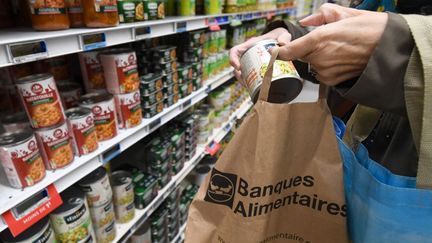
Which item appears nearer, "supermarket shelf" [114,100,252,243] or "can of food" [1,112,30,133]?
"can of food" [1,112,30,133]

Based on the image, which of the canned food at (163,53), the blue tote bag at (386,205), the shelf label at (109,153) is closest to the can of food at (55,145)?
the shelf label at (109,153)

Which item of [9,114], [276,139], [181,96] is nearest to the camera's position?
[276,139]

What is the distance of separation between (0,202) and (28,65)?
512mm

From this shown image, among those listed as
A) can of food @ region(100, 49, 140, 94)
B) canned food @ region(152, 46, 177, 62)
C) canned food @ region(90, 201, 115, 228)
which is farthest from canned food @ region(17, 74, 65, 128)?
canned food @ region(152, 46, 177, 62)

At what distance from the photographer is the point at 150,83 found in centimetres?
133

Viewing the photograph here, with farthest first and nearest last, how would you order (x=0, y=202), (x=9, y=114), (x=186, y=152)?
Result: (x=186, y=152)
(x=9, y=114)
(x=0, y=202)

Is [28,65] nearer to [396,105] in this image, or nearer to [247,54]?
Result: [247,54]

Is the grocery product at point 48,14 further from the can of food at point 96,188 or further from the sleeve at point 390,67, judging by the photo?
the sleeve at point 390,67

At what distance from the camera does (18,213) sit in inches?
31.1

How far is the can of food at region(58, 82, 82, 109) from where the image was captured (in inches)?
44.2

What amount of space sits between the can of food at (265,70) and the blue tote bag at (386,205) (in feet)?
0.76

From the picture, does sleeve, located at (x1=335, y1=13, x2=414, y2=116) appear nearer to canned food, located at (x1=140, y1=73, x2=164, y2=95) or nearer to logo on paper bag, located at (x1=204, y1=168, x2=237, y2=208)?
logo on paper bag, located at (x1=204, y1=168, x2=237, y2=208)

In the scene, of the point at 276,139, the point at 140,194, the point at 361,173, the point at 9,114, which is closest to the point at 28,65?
the point at 9,114

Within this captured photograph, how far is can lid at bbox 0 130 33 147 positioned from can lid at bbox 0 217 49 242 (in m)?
0.27
